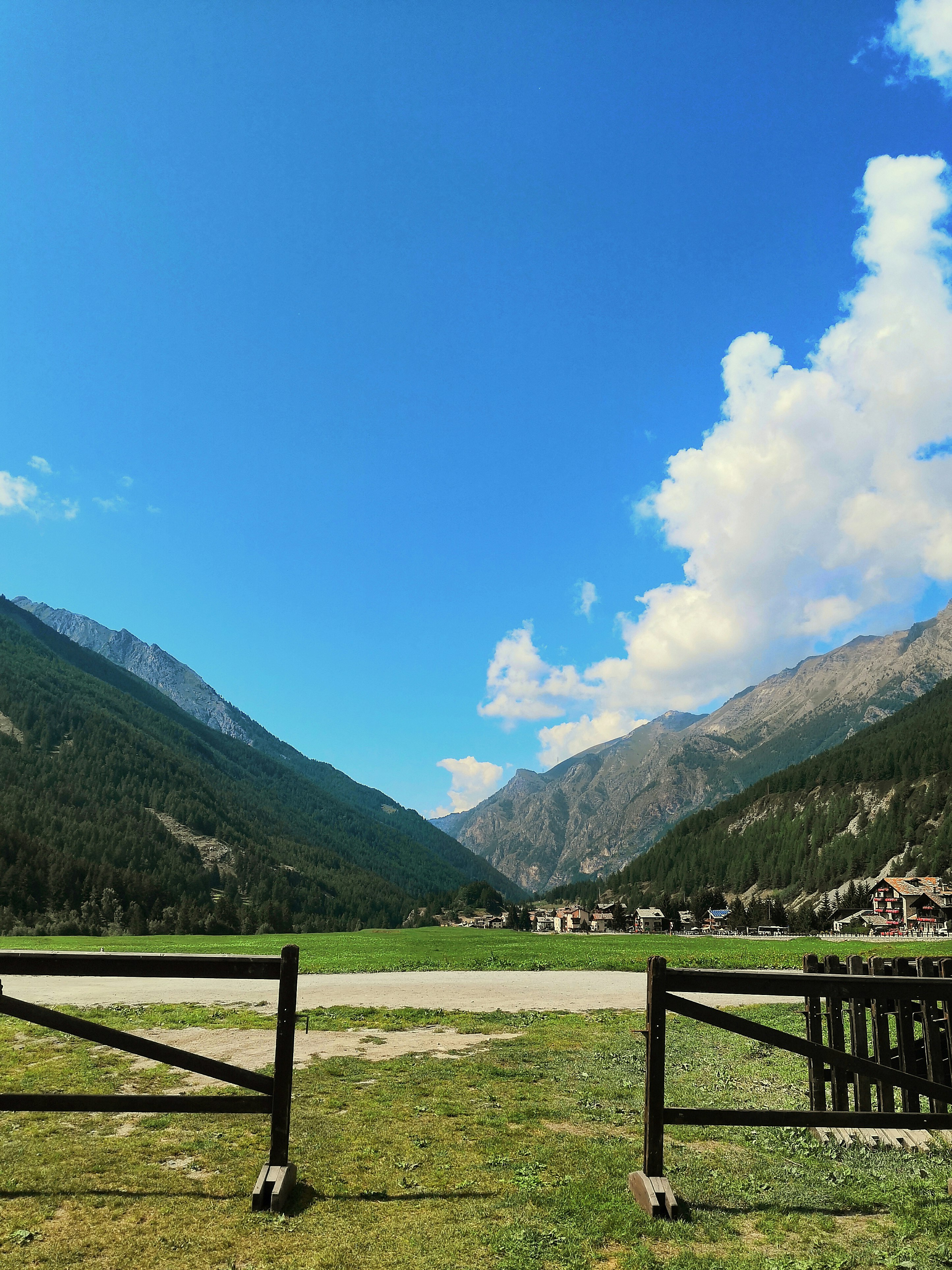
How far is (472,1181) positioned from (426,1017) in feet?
40.6

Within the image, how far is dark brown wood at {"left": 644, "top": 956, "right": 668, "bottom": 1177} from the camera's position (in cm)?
751

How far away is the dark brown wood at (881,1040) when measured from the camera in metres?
8.95

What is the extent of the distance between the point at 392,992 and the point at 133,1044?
1954cm

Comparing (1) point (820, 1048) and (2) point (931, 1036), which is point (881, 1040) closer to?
(2) point (931, 1036)

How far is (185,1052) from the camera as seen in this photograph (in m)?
7.27

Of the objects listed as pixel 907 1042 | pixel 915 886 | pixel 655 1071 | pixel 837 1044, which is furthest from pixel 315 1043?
pixel 915 886

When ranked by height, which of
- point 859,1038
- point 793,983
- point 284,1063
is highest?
point 793,983

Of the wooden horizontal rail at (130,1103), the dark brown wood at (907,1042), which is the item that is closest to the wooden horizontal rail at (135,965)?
the wooden horizontal rail at (130,1103)

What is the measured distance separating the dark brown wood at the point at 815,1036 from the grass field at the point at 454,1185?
2.13 ft

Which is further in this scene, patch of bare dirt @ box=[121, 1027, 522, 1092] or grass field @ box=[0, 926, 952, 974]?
grass field @ box=[0, 926, 952, 974]

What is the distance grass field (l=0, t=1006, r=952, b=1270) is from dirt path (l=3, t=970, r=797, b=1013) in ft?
31.0

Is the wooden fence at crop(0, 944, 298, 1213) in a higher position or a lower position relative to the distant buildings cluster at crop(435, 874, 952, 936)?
higher

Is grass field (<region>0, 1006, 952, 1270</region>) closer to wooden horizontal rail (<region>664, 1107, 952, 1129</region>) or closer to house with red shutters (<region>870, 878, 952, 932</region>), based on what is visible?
wooden horizontal rail (<region>664, 1107, 952, 1129</region>)

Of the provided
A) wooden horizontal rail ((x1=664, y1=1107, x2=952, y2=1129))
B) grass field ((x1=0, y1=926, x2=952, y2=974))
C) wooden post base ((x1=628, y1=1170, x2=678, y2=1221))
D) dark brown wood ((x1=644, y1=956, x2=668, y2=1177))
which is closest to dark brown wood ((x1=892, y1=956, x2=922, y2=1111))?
wooden horizontal rail ((x1=664, y1=1107, x2=952, y2=1129))
